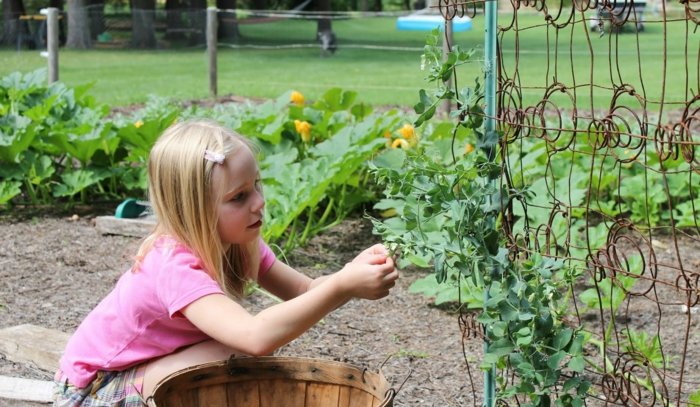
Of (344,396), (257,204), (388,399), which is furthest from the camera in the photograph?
(257,204)

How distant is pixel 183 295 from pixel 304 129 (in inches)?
120

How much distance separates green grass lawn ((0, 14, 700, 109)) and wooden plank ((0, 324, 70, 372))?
7157 millimetres

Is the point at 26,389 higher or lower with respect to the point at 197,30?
lower

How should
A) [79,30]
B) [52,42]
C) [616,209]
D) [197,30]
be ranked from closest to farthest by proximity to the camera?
[616,209] < [52,42] < [79,30] < [197,30]

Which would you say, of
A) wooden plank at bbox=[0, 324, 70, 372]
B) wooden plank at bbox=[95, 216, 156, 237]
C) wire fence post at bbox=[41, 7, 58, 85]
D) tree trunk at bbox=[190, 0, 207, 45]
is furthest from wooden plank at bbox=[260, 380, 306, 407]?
tree trunk at bbox=[190, 0, 207, 45]

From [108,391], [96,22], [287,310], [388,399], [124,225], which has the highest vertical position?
[96,22]

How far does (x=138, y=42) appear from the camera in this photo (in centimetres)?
1866

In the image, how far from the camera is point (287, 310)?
2191mm

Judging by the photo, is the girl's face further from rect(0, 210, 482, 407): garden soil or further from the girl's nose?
rect(0, 210, 482, 407): garden soil

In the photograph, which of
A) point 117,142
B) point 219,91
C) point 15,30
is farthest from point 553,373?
point 219,91

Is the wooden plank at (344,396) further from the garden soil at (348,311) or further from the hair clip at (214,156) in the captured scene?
the hair clip at (214,156)

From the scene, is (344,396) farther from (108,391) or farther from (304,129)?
(304,129)

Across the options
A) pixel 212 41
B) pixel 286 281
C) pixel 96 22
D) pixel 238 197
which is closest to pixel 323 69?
pixel 96 22

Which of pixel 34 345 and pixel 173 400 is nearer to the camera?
pixel 173 400
